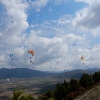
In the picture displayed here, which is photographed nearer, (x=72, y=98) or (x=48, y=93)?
(x=72, y=98)

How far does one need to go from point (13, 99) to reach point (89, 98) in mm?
16889

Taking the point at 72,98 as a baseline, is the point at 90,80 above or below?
above

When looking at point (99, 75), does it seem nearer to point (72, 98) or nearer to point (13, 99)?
point (72, 98)

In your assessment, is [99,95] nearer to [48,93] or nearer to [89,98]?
[89,98]

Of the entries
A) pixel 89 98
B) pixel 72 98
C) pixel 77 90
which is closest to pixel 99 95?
pixel 89 98

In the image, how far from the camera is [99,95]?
121 feet

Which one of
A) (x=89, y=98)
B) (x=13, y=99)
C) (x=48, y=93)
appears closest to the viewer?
(x=13, y=99)

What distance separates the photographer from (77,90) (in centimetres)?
5075

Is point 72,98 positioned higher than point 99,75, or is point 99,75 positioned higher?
point 99,75

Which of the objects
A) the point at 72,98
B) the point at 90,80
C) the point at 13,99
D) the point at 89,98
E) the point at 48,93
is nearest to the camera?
the point at 13,99

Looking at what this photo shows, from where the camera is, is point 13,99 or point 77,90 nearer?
point 13,99

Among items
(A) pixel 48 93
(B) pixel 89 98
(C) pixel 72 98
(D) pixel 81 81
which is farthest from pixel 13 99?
(D) pixel 81 81

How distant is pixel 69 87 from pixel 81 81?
18.4 ft

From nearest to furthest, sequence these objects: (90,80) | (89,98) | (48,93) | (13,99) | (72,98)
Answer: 1. (13,99)
2. (89,98)
3. (72,98)
4. (48,93)
5. (90,80)
